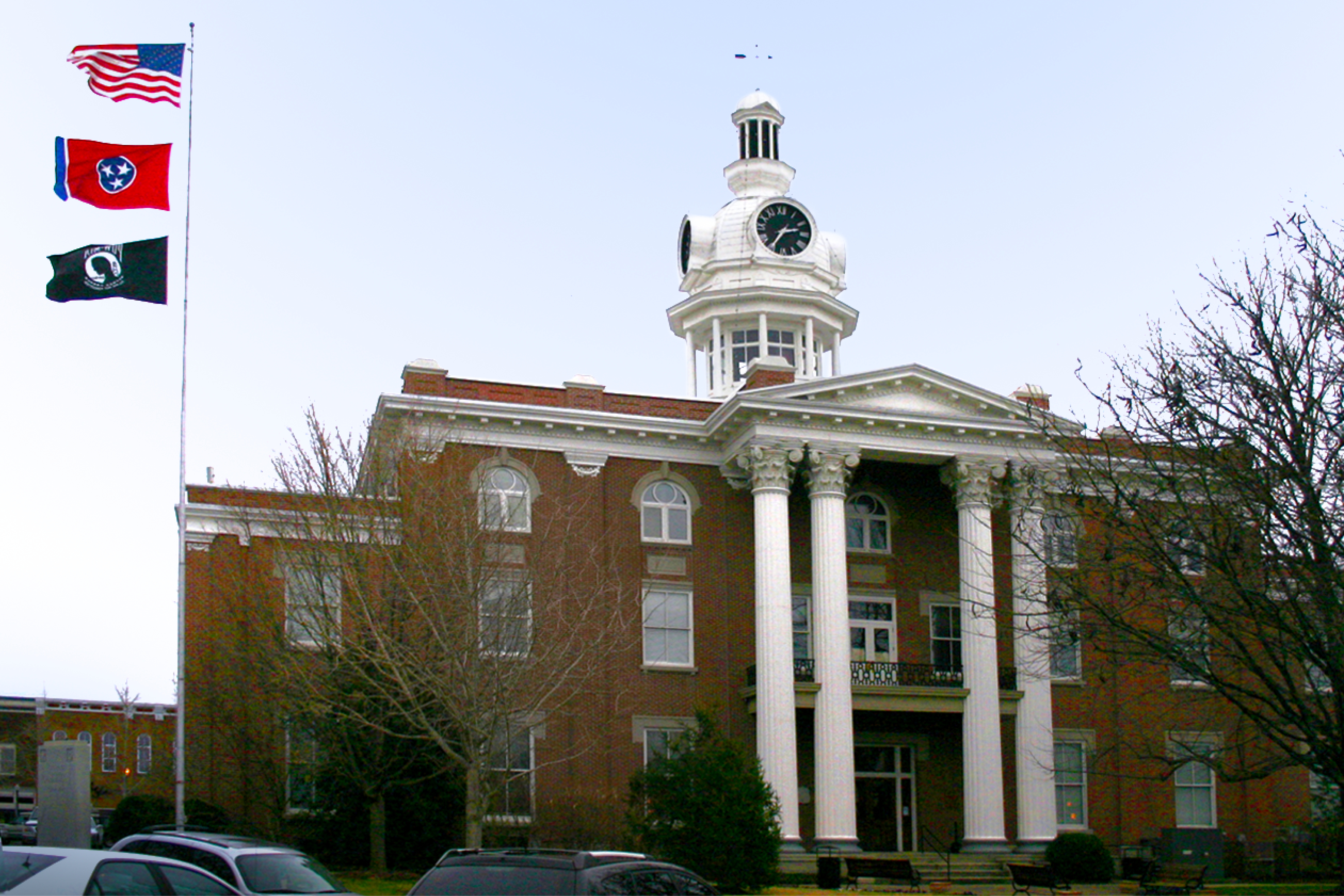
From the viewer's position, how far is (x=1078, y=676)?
43.3 m

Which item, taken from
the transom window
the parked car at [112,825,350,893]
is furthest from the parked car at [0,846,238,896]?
the transom window

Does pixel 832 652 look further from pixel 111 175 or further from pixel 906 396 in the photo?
pixel 111 175

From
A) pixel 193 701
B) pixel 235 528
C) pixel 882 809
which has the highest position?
pixel 235 528

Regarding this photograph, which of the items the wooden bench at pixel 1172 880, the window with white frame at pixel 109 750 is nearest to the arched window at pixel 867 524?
the wooden bench at pixel 1172 880

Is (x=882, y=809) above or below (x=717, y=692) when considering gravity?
below

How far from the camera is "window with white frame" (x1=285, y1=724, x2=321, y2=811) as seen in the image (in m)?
35.0

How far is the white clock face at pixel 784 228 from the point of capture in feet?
171

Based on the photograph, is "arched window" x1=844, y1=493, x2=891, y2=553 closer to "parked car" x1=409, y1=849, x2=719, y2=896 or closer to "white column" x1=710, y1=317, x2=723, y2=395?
"white column" x1=710, y1=317, x2=723, y2=395

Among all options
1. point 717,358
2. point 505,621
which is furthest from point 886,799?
point 717,358

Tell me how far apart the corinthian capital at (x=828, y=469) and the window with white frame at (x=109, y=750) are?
189 feet

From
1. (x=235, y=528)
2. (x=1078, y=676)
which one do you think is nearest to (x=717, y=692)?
(x=1078, y=676)

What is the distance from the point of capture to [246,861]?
18266 mm

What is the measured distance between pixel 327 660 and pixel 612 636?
305 inches

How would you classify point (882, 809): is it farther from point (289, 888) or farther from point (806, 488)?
point (289, 888)
